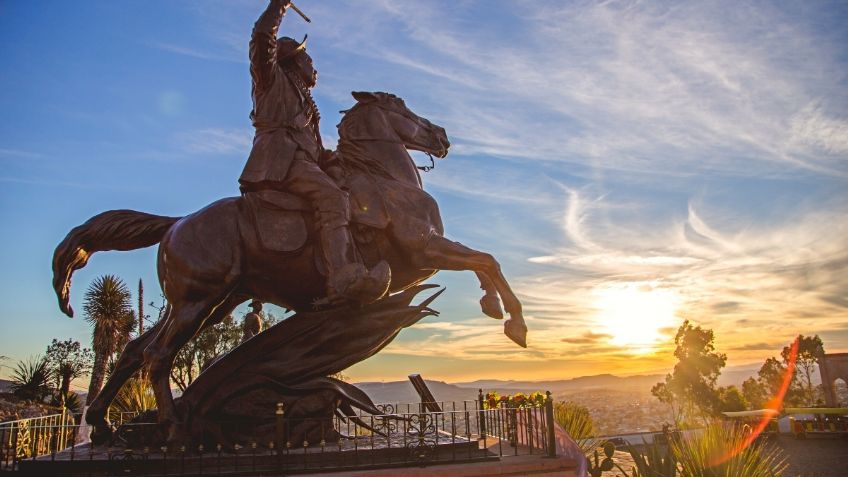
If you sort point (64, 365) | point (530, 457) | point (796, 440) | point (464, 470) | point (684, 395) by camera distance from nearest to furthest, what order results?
point (464, 470), point (530, 457), point (796, 440), point (64, 365), point (684, 395)

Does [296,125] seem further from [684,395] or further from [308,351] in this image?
[684,395]

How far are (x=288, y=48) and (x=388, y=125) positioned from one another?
1596 mm

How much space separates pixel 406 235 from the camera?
7484 mm

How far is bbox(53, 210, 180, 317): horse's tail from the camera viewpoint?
7164 millimetres

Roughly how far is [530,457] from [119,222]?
5.50m

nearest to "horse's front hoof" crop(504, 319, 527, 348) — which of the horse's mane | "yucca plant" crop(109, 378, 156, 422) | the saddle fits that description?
the saddle

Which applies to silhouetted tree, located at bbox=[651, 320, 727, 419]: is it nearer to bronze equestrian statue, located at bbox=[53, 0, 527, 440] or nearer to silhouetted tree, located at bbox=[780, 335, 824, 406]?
silhouetted tree, located at bbox=[780, 335, 824, 406]

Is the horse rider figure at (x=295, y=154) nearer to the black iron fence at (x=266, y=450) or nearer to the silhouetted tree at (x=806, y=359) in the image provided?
the black iron fence at (x=266, y=450)

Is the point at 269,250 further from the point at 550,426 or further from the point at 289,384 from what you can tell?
the point at 550,426

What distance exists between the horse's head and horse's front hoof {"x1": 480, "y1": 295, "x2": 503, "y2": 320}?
2.34 m

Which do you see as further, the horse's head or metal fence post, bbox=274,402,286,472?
the horse's head

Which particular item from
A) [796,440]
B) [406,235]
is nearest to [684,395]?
[796,440]

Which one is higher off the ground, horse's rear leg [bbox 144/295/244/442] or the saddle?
the saddle

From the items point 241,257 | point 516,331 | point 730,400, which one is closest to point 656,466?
point 516,331
